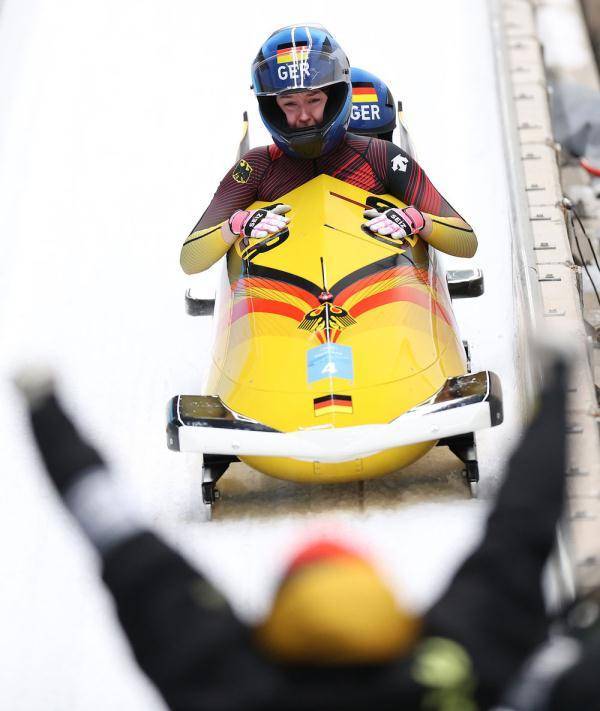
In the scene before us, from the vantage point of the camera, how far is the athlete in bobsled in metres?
3.24

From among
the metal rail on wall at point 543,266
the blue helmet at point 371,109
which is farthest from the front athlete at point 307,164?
the blue helmet at point 371,109

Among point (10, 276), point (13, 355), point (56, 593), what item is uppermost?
point (10, 276)

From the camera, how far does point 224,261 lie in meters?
4.07

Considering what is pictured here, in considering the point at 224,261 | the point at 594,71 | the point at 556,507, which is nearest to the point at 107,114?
the point at 224,261

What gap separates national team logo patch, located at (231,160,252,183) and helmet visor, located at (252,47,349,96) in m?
0.25

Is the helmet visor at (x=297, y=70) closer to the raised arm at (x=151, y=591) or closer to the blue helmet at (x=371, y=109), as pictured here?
the blue helmet at (x=371, y=109)

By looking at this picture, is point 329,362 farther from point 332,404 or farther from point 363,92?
point 363,92

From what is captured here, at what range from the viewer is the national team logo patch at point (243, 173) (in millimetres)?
4035

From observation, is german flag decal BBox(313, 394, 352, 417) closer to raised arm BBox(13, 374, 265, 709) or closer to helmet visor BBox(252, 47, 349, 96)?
helmet visor BBox(252, 47, 349, 96)

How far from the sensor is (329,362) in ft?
11.0

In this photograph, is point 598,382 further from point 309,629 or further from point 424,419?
point 309,629

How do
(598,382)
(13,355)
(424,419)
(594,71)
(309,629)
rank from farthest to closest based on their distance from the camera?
(594,71)
(598,382)
(13,355)
(424,419)
(309,629)

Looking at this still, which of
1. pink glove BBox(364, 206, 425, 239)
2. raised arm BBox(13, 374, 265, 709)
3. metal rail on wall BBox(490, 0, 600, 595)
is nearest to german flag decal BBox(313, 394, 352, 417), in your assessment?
metal rail on wall BBox(490, 0, 600, 595)

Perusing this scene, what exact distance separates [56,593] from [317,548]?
193 centimetres
